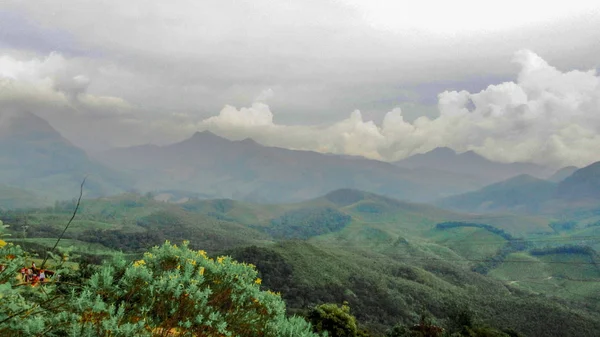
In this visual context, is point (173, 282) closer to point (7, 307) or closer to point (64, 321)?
point (64, 321)

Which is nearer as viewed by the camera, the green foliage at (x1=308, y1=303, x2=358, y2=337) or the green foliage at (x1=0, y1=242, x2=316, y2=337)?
the green foliage at (x1=0, y1=242, x2=316, y2=337)

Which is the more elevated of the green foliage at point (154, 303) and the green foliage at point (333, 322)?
the green foliage at point (154, 303)

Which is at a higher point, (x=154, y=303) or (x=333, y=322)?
(x=154, y=303)

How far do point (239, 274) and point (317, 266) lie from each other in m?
151

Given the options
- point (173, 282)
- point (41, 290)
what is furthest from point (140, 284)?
point (41, 290)

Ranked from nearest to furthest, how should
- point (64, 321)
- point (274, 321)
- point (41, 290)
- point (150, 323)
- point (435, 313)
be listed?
point (41, 290) < point (64, 321) < point (150, 323) < point (274, 321) < point (435, 313)

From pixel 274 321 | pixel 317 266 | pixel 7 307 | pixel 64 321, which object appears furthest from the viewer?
pixel 317 266

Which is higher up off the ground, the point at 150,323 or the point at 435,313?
the point at 150,323

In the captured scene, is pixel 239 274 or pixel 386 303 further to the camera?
pixel 386 303

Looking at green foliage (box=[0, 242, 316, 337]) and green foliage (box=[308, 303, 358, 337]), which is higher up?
green foliage (box=[0, 242, 316, 337])

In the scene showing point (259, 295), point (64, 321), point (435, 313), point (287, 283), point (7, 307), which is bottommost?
point (435, 313)

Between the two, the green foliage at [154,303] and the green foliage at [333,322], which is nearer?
the green foliage at [154,303]

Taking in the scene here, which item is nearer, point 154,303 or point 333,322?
point 154,303

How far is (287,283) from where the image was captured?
5276 inches
